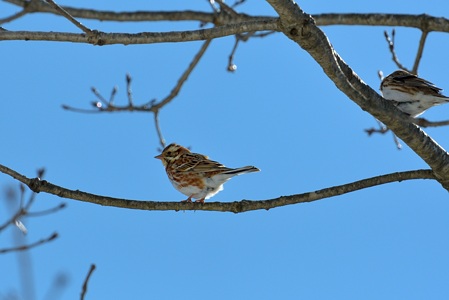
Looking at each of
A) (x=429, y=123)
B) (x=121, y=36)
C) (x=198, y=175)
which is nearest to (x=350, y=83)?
(x=429, y=123)

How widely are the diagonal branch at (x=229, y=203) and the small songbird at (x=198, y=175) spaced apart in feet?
6.99

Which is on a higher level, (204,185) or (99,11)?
(99,11)

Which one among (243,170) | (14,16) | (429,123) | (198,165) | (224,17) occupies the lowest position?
(429,123)

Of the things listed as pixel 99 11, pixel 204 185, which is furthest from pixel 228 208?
pixel 99 11

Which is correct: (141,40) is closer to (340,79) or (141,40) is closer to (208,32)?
(208,32)

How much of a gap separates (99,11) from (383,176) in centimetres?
565

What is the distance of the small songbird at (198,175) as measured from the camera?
872 centimetres

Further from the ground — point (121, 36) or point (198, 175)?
point (198, 175)

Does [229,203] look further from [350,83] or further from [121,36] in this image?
[121,36]

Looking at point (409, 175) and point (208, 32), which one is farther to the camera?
point (409, 175)

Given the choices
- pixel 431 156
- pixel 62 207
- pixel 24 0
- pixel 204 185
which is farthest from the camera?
pixel 24 0

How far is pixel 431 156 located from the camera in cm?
597

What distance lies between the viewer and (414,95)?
321 inches

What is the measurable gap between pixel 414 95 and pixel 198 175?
7.93 feet
